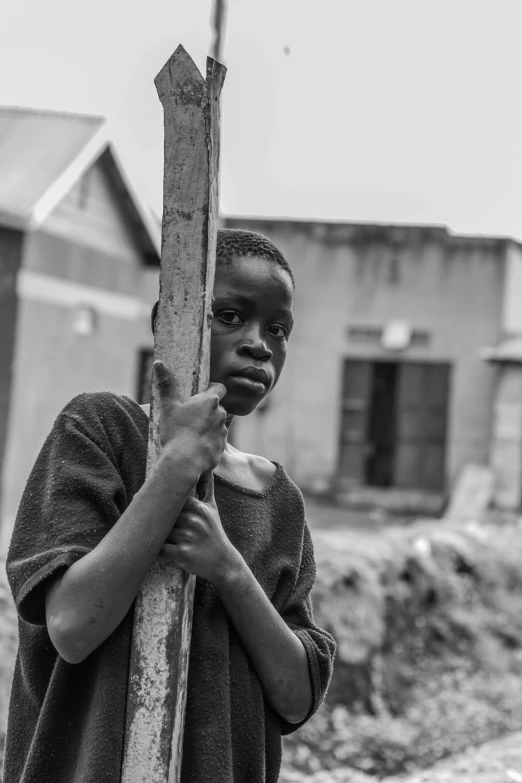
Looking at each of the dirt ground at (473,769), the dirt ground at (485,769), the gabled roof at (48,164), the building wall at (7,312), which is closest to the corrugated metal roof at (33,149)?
the gabled roof at (48,164)

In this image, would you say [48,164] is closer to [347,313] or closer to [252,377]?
[347,313]

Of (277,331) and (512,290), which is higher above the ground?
(512,290)

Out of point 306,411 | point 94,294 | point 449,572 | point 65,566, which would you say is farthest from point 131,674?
point 306,411

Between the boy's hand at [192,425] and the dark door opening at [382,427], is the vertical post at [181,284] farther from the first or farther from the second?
the dark door opening at [382,427]

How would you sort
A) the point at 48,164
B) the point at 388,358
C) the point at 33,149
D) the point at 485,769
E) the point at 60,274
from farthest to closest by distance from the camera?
the point at 388,358
the point at 33,149
the point at 60,274
the point at 48,164
the point at 485,769

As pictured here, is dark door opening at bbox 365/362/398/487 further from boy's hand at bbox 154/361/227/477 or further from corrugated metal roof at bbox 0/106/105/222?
boy's hand at bbox 154/361/227/477

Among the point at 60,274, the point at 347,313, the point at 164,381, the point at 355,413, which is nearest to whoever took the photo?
the point at 164,381

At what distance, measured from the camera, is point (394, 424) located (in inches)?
636

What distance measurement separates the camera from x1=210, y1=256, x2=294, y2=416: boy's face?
160cm

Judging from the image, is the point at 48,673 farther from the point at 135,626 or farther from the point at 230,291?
the point at 230,291

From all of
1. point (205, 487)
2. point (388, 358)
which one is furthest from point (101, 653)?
point (388, 358)

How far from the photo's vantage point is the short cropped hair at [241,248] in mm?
1639

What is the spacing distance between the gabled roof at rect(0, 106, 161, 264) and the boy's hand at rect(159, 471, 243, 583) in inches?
327

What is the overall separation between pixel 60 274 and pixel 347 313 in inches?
242
